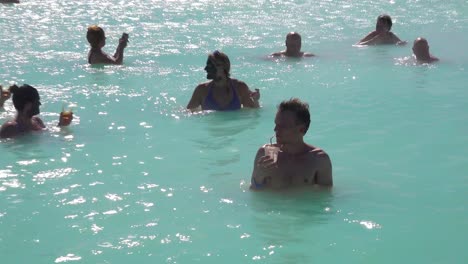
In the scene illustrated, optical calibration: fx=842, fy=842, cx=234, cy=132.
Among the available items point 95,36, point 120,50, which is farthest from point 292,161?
point 95,36

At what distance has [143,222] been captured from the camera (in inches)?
238

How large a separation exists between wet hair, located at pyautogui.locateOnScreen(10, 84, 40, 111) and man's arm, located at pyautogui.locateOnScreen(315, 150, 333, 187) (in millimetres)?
3183

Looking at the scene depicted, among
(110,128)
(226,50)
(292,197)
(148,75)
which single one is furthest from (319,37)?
(292,197)

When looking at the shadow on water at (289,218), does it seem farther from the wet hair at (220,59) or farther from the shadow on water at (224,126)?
the wet hair at (220,59)

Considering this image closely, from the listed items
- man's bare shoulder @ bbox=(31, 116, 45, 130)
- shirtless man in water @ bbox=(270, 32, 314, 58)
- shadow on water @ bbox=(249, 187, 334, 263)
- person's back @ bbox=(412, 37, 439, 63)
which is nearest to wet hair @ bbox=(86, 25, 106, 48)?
shirtless man in water @ bbox=(270, 32, 314, 58)

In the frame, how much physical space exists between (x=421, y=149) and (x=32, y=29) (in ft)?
32.9

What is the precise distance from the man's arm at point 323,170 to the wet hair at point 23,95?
3.18 metres

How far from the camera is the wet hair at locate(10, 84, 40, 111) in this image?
7988 millimetres

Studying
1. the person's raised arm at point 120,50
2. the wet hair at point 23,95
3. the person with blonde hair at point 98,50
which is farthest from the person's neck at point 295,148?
the person with blonde hair at point 98,50

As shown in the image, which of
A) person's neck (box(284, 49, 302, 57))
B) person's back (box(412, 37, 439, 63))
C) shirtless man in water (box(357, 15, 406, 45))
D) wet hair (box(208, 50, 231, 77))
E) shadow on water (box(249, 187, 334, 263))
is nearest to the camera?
shadow on water (box(249, 187, 334, 263))

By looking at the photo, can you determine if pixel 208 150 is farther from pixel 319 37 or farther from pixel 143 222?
pixel 319 37

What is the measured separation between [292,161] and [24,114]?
3.21 meters

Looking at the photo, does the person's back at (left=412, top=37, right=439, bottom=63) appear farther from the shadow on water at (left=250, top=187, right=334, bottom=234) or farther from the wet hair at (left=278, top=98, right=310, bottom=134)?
the wet hair at (left=278, top=98, right=310, bottom=134)

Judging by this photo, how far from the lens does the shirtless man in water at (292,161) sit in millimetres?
6004
